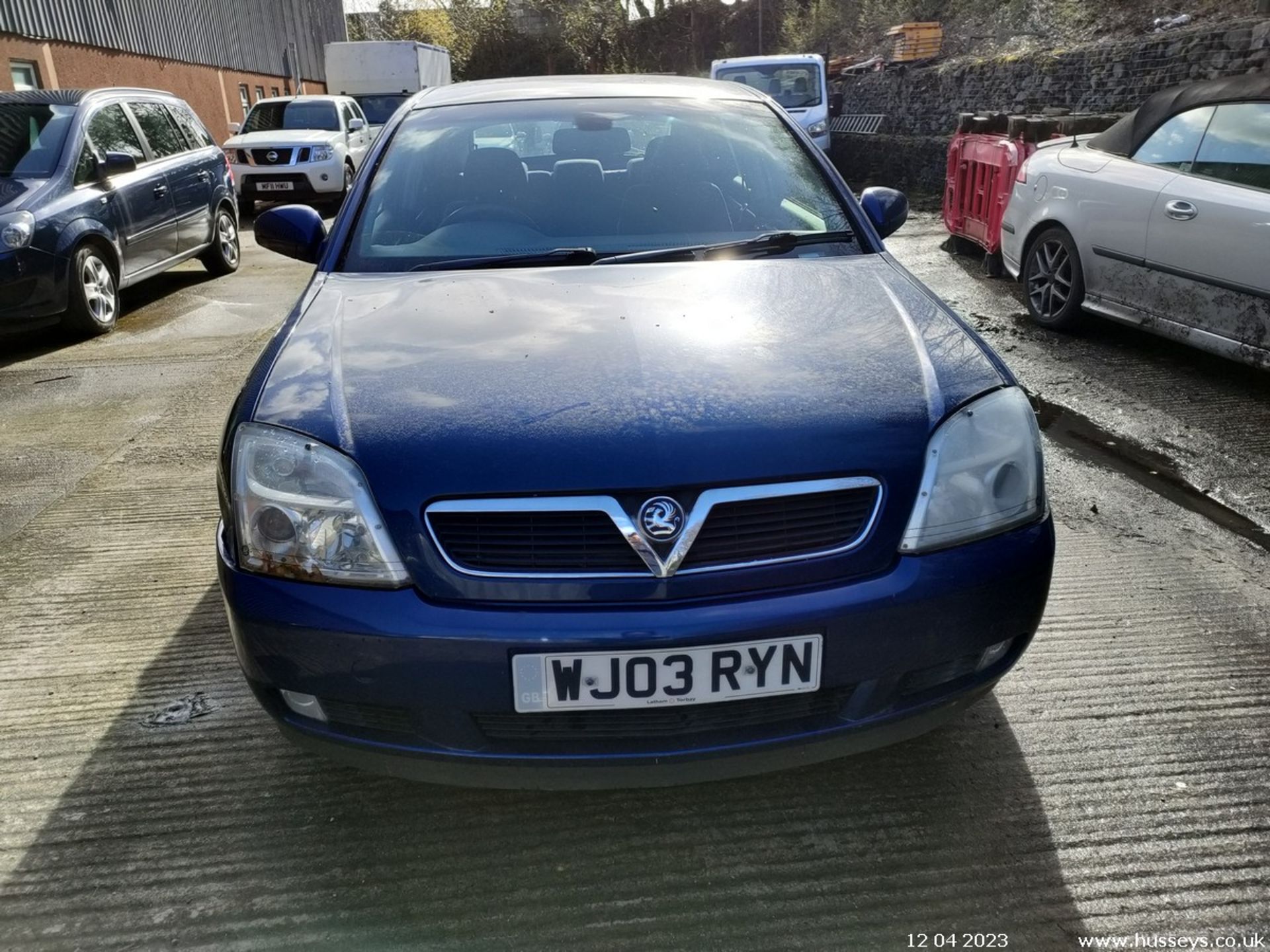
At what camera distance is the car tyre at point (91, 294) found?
6551mm

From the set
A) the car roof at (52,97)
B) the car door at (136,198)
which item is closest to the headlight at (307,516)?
the car door at (136,198)

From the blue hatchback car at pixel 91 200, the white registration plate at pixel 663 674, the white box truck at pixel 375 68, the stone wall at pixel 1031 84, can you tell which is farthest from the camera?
the white box truck at pixel 375 68

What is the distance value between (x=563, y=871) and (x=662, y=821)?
25cm

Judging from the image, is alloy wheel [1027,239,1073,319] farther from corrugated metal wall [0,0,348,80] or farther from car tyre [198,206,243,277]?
corrugated metal wall [0,0,348,80]

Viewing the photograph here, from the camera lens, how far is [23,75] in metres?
14.4

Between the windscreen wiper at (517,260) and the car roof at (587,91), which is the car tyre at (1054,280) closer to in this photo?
the car roof at (587,91)

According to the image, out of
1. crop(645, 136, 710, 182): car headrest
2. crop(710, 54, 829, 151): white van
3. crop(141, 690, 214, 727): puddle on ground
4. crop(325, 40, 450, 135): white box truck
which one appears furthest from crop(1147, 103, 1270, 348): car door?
crop(325, 40, 450, 135): white box truck

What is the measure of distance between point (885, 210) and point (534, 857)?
7.70ft

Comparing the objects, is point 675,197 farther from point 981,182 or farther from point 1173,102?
point 981,182

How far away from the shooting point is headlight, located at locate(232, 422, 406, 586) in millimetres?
1801

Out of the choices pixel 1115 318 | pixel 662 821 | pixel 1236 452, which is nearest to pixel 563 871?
pixel 662 821

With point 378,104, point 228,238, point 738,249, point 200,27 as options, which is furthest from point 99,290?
point 200,27

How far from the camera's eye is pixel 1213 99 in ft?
16.5

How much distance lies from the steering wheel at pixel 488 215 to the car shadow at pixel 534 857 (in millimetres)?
1513
